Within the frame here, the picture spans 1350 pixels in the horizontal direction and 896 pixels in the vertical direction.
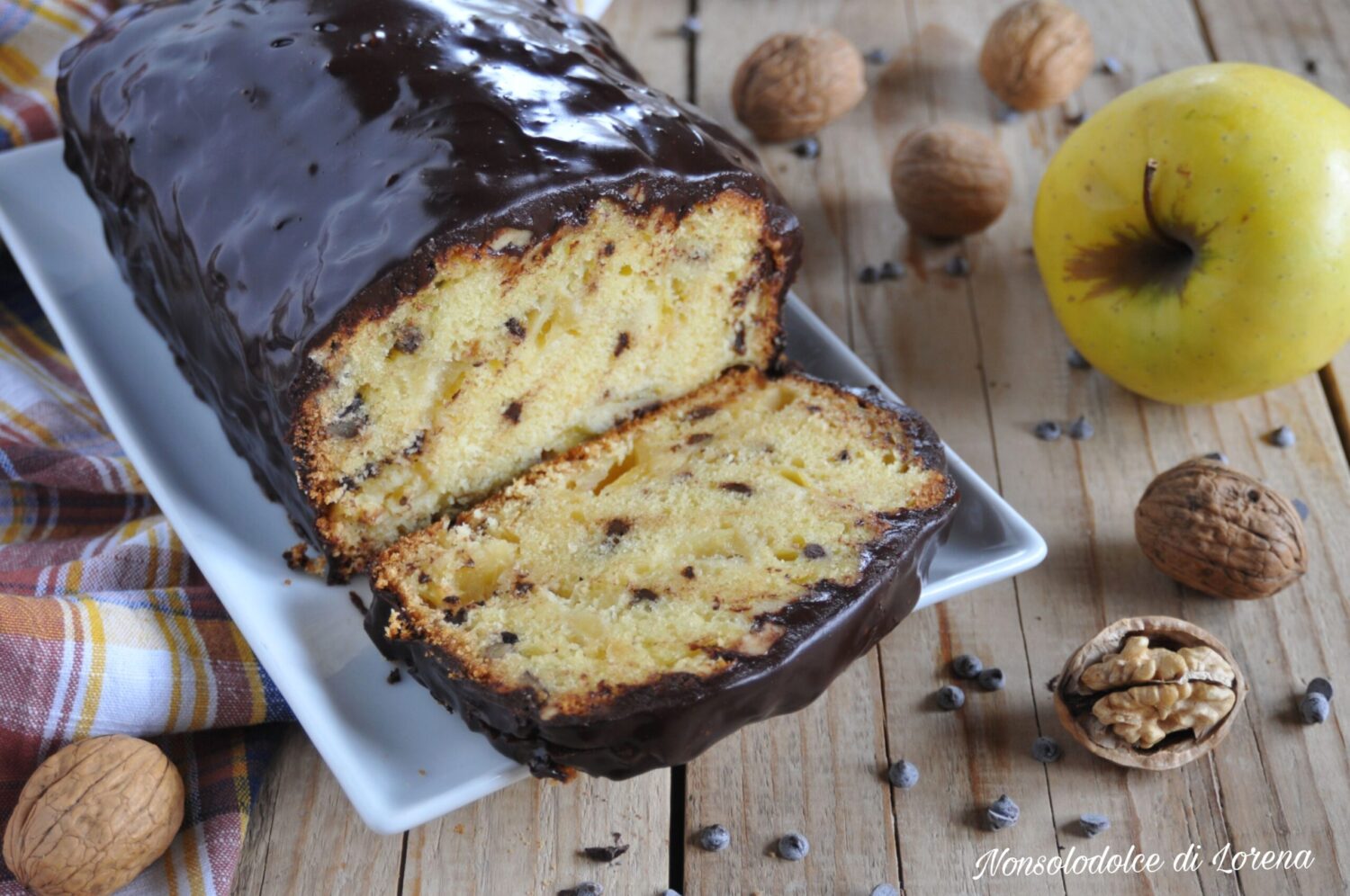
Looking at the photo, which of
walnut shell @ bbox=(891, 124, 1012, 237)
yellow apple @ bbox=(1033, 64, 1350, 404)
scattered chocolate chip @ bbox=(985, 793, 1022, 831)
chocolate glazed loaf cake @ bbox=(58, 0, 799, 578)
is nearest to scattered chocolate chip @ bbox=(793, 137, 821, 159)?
walnut shell @ bbox=(891, 124, 1012, 237)

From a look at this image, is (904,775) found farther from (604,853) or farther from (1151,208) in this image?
(1151,208)

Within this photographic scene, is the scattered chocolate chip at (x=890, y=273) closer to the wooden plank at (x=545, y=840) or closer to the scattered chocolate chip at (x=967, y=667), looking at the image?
the scattered chocolate chip at (x=967, y=667)

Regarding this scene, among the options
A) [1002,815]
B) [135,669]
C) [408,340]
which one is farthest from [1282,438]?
[135,669]

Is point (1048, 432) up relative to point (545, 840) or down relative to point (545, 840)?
down

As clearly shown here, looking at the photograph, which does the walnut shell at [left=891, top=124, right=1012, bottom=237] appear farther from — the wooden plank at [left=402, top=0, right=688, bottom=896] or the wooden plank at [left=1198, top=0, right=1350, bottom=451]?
the wooden plank at [left=402, top=0, right=688, bottom=896]

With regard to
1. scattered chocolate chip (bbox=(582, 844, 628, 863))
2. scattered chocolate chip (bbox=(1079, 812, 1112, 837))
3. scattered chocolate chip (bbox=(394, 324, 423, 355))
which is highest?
scattered chocolate chip (bbox=(394, 324, 423, 355))

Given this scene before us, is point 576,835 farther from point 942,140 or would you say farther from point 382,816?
point 942,140

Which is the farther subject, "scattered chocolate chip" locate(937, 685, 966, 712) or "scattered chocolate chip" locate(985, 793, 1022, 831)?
"scattered chocolate chip" locate(937, 685, 966, 712)
